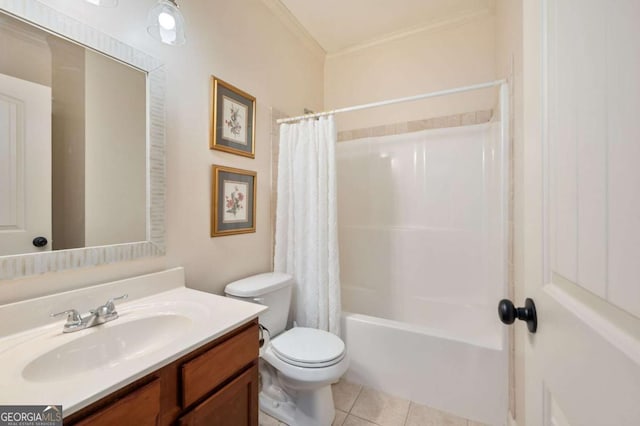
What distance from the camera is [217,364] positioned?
33.2 inches

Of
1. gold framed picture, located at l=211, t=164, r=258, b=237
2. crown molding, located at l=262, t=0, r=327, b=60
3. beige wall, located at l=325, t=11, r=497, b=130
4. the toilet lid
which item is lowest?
the toilet lid

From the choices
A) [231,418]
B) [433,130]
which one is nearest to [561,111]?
[231,418]

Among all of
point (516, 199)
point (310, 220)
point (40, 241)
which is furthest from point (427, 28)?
point (40, 241)

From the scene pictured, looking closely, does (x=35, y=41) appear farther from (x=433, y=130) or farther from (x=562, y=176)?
(x=433, y=130)

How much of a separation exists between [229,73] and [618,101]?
1696 mm

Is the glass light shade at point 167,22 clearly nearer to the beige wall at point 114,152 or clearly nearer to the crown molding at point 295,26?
the beige wall at point 114,152

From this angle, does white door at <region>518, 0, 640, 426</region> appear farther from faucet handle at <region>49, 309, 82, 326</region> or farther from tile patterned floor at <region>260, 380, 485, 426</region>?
faucet handle at <region>49, 309, 82, 326</region>

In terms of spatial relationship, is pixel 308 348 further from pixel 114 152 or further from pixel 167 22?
pixel 167 22

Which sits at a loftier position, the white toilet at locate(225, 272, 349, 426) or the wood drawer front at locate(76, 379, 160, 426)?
the wood drawer front at locate(76, 379, 160, 426)

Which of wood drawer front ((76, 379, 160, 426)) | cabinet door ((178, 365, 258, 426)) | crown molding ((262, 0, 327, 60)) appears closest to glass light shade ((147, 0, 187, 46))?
crown molding ((262, 0, 327, 60))

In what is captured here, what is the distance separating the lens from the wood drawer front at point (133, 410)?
0.57m

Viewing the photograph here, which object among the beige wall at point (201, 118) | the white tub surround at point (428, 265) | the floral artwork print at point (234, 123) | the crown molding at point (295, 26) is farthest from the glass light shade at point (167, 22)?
the white tub surround at point (428, 265)

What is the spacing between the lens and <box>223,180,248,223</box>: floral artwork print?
155 cm

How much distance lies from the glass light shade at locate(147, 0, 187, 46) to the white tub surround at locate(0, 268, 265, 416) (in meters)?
1.02
